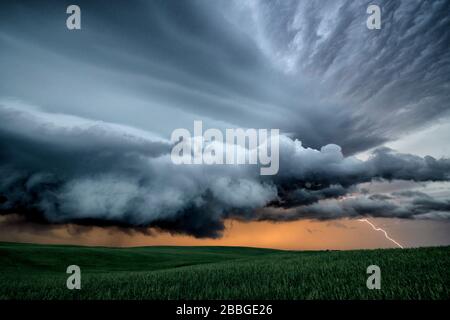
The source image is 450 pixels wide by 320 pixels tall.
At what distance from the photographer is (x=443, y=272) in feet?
50.8

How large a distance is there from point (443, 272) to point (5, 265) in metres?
45.7
